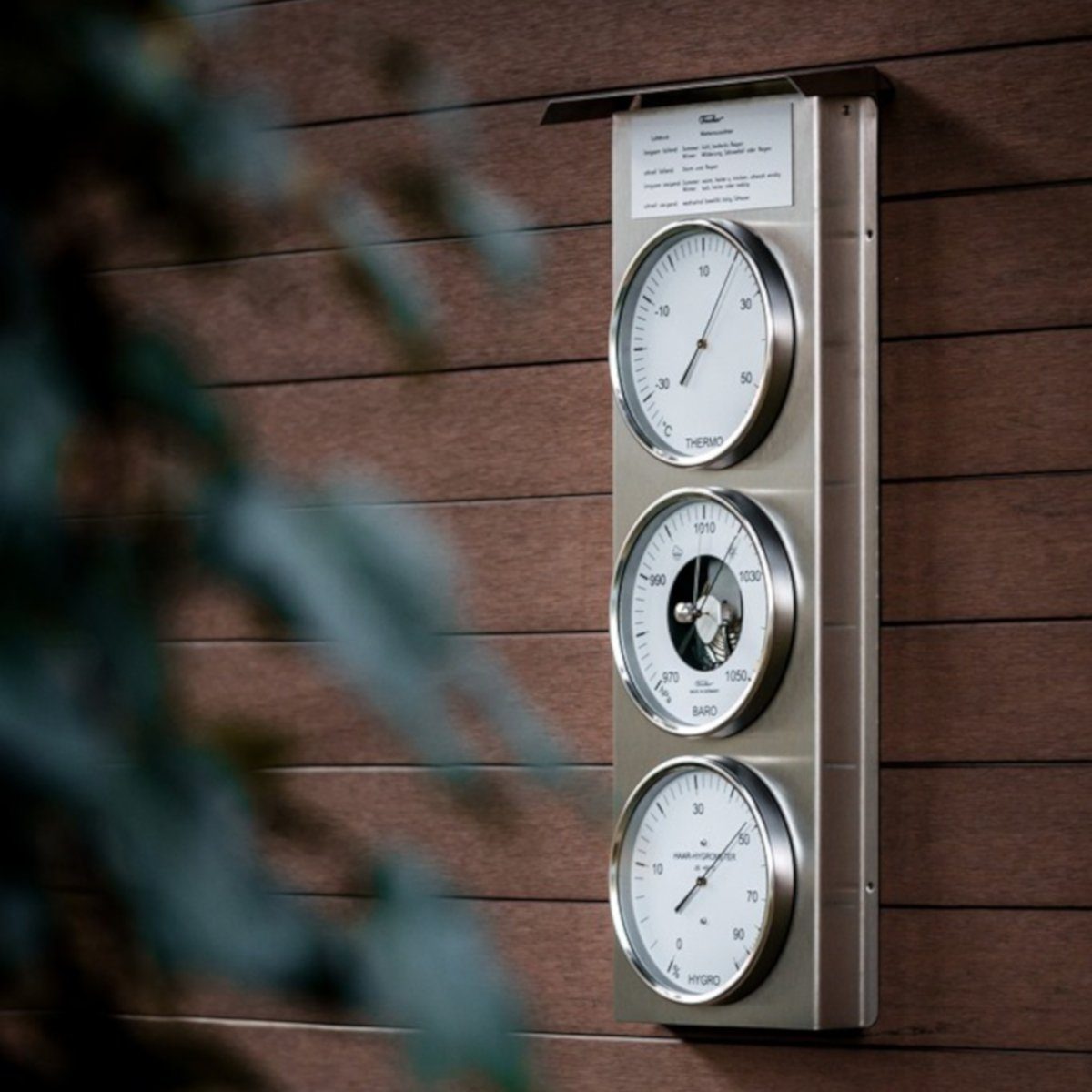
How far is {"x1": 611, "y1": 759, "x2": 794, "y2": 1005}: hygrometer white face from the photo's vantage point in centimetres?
188

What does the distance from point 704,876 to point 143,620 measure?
1.67 m

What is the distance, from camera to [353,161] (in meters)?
2.24

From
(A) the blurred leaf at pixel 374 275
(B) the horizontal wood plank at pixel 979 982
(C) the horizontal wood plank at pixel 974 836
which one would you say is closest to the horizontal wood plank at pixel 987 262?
(C) the horizontal wood plank at pixel 974 836

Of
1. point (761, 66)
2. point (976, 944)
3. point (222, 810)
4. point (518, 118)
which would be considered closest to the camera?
point (222, 810)

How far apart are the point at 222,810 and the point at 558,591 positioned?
1807 millimetres

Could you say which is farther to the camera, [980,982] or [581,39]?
[581,39]

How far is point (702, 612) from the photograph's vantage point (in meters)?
1.93

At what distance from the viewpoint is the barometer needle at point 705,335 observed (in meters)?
1.94

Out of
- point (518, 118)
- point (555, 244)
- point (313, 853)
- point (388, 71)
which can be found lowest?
point (313, 853)

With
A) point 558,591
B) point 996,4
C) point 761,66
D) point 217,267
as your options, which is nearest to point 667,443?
point 558,591

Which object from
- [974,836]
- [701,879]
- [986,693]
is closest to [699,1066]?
[701,879]

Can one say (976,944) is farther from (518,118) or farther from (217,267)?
(217,267)

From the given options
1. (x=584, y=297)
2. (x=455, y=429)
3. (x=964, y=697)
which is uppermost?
(x=584, y=297)

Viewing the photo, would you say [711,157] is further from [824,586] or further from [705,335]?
[824,586]
